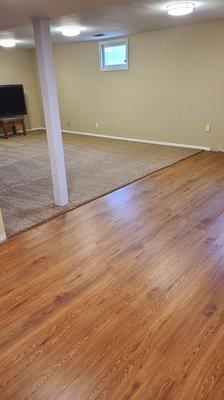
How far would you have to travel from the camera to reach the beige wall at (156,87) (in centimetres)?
525

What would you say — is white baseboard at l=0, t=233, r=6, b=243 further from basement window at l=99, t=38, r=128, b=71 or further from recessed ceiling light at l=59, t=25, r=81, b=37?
basement window at l=99, t=38, r=128, b=71

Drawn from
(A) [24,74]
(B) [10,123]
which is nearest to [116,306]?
(B) [10,123]

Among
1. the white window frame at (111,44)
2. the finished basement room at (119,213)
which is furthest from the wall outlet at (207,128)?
the white window frame at (111,44)

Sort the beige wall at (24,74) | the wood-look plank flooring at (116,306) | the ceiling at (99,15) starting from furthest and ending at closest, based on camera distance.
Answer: the beige wall at (24,74)
the ceiling at (99,15)
the wood-look plank flooring at (116,306)

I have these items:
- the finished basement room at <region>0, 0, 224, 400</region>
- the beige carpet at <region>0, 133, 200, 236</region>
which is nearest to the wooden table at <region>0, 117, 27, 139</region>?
the finished basement room at <region>0, 0, 224, 400</region>

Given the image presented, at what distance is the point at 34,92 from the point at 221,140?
5.52m

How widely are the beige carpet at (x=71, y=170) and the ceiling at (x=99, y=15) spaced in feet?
6.34

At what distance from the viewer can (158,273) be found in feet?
7.30

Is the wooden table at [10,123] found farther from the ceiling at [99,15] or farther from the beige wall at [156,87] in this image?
the ceiling at [99,15]

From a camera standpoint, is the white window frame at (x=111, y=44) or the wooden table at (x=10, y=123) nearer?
the white window frame at (x=111, y=44)

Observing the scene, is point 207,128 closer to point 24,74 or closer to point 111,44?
point 111,44

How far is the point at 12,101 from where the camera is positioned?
7.67 meters

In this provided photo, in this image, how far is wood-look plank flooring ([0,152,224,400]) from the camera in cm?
145

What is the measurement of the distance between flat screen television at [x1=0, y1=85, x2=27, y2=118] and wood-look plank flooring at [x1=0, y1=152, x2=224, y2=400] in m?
5.46
